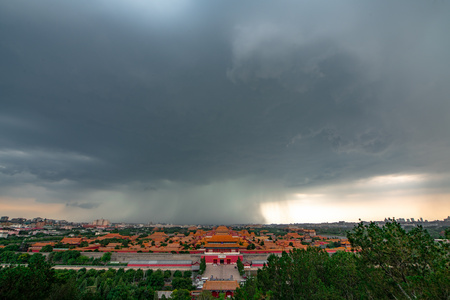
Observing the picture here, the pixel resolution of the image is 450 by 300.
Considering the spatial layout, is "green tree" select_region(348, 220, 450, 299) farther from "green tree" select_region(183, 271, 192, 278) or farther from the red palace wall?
the red palace wall

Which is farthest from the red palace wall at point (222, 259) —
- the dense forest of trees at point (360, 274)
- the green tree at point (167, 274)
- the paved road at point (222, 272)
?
the dense forest of trees at point (360, 274)

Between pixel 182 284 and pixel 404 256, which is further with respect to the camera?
pixel 182 284

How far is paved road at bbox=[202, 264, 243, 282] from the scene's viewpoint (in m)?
31.4

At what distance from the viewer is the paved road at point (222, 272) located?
31369mm

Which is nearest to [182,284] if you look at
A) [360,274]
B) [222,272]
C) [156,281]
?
[156,281]

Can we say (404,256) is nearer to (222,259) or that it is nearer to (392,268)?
(392,268)

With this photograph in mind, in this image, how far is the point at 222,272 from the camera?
3325 cm

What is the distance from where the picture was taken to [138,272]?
30.5 metres

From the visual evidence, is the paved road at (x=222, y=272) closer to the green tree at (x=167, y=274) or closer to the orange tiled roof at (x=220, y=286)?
the green tree at (x=167, y=274)

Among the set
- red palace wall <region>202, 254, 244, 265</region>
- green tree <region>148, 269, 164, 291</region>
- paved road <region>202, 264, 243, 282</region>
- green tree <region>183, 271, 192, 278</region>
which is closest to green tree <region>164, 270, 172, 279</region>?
green tree <region>183, 271, 192, 278</region>

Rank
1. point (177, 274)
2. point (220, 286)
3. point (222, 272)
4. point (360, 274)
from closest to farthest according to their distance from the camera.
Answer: point (360, 274) → point (220, 286) → point (177, 274) → point (222, 272)

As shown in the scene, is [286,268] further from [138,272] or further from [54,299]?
[138,272]

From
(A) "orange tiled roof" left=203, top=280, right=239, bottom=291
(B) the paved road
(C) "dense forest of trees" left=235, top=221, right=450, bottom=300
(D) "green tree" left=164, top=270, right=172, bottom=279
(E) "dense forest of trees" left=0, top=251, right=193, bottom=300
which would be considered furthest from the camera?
(B) the paved road

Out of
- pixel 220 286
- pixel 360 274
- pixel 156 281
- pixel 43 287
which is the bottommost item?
pixel 156 281
